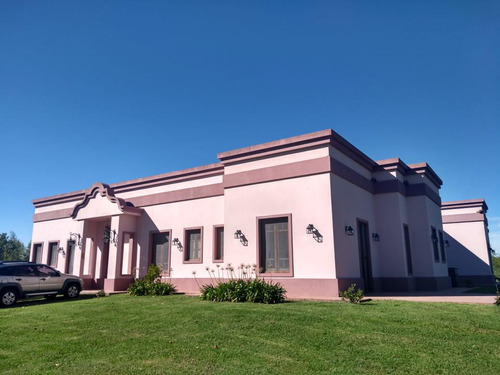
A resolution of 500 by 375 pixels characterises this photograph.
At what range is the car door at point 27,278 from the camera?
13.8m

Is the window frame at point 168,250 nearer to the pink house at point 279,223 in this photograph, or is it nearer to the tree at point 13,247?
the pink house at point 279,223

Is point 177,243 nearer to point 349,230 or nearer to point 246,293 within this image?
point 246,293

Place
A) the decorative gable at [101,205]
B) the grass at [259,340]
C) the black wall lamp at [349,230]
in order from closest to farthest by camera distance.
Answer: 1. the grass at [259,340]
2. the black wall lamp at [349,230]
3. the decorative gable at [101,205]

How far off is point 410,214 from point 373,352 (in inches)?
529

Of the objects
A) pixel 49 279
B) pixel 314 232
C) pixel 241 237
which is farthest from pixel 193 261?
pixel 314 232

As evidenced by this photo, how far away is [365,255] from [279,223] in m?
4.17

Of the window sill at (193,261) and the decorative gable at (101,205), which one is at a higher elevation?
the decorative gable at (101,205)

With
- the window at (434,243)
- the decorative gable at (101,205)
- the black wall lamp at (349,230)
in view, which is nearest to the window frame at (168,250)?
the decorative gable at (101,205)

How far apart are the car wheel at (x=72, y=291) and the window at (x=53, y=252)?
26.6 feet

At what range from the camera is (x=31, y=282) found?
14.1 meters

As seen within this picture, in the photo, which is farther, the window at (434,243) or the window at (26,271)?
the window at (434,243)

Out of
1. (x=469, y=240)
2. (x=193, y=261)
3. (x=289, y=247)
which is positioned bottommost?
(x=193, y=261)

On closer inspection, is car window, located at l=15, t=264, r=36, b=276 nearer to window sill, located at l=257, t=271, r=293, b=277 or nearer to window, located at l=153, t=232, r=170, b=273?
window, located at l=153, t=232, r=170, b=273

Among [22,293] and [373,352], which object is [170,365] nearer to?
[373,352]
